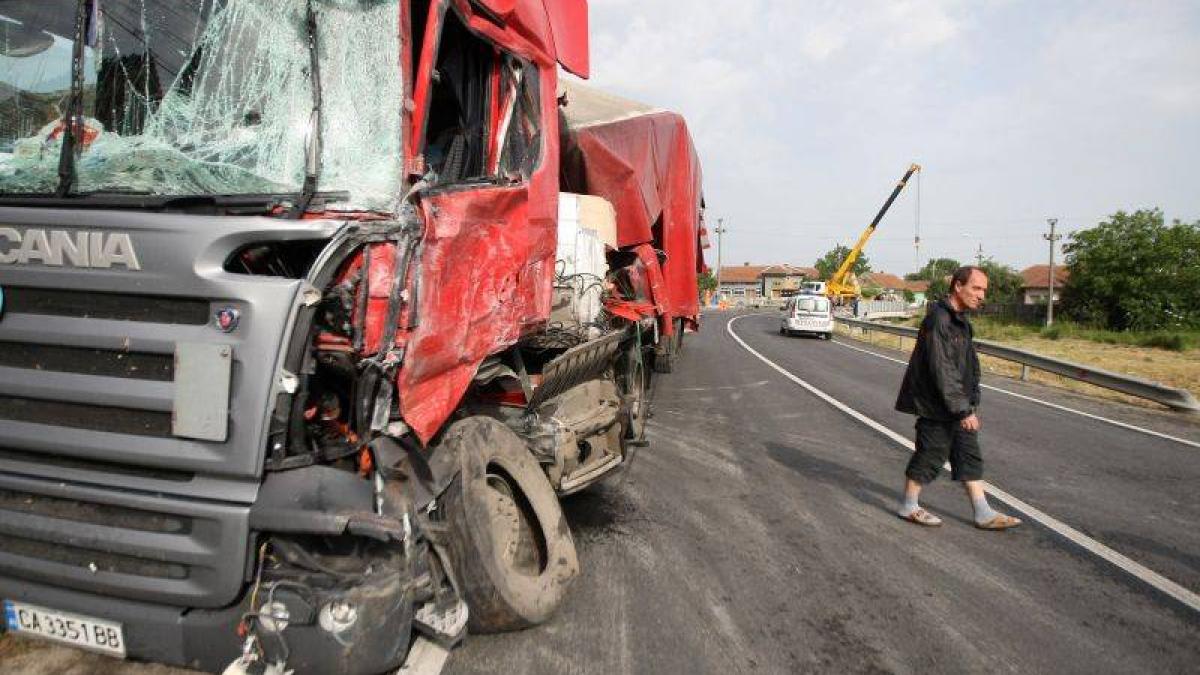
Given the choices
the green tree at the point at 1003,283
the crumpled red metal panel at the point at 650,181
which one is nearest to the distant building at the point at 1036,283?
the green tree at the point at 1003,283

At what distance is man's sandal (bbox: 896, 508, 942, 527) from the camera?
16.4ft

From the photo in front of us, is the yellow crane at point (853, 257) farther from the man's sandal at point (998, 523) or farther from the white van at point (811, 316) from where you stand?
the man's sandal at point (998, 523)

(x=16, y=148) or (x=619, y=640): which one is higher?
(x=16, y=148)

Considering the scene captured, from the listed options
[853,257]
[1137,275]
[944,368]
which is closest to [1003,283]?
[1137,275]

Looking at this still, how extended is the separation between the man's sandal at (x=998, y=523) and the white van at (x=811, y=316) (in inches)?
905

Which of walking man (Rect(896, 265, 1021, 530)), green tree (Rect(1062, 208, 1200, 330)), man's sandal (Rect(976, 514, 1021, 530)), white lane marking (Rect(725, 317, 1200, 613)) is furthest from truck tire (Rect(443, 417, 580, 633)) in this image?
green tree (Rect(1062, 208, 1200, 330))

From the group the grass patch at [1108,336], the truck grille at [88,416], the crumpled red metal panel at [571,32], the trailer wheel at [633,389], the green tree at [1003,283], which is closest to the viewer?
the truck grille at [88,416]

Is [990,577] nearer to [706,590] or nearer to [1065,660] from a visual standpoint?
[1065,660]

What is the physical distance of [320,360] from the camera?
A: 2.42 meters

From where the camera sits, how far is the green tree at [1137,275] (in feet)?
120

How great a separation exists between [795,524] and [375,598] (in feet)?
11.3

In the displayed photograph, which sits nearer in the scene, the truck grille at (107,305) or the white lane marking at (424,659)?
the truck grille at (107,305)

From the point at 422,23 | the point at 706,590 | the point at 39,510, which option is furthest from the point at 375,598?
the point at 422,23

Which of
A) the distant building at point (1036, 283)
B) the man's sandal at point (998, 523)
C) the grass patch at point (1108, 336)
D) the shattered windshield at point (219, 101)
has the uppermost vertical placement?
the distant building at point (1036, 283)
